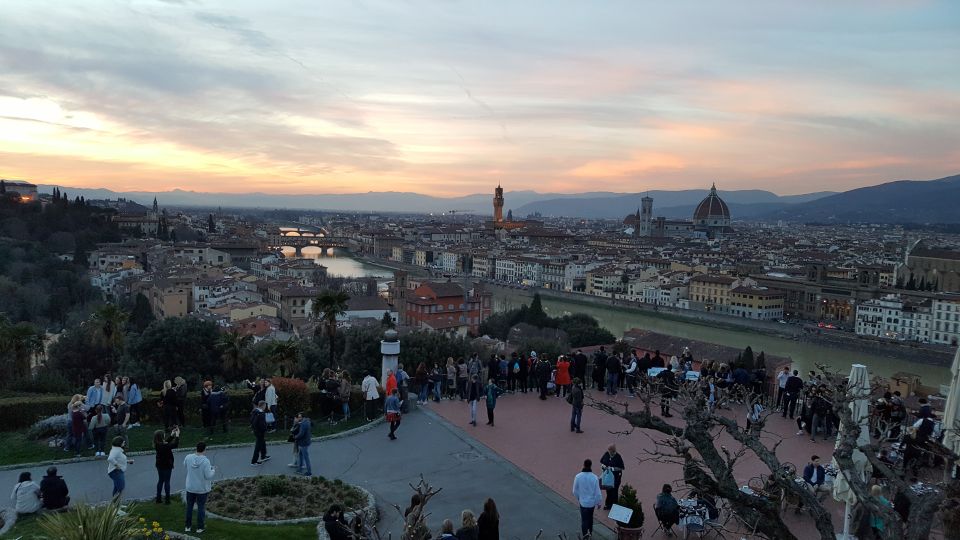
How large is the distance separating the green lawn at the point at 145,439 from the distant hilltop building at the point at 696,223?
103 metres

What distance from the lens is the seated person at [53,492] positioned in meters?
4.31

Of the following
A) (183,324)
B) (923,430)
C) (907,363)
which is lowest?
(907,363)

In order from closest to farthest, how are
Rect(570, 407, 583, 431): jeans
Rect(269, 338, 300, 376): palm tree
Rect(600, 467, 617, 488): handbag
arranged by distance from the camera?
Rect(600, 467, 617, 488): handbag < Rect(570, 407, 583, 431): jeans < Rect(269, 338, 300, 376): palm tree

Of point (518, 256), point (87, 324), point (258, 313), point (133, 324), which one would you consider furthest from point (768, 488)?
point (518, 256)

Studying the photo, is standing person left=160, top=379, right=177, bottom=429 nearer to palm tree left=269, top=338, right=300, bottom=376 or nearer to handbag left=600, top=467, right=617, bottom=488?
handbag left=600, top=467, right=617, bottom=488

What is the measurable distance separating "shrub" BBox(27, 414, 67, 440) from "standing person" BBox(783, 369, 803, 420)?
6.71m

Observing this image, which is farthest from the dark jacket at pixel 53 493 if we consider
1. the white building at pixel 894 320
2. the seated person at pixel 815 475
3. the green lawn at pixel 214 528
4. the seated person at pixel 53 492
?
the white building at pixel 894 320

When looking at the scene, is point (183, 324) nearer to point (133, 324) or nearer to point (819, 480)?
point (133, 324)

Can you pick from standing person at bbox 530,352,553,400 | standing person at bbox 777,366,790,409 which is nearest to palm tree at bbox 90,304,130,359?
standing person at bbox 530,352,553,400

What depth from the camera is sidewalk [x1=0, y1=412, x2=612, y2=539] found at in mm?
4754

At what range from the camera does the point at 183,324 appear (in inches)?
548

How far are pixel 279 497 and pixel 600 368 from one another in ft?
14.4

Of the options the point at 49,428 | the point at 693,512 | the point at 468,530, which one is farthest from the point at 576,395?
the point at 49,428

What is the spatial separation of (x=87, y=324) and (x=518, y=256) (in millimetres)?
48750
